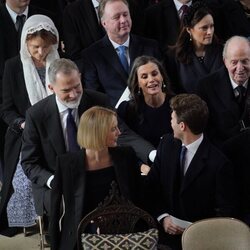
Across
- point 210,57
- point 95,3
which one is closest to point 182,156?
point 210,57

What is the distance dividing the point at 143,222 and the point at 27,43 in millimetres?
1753

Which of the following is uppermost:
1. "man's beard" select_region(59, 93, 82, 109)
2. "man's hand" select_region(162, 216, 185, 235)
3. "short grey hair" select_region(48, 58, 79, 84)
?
"short grey hair" select_region(48, 58, 79, 84)

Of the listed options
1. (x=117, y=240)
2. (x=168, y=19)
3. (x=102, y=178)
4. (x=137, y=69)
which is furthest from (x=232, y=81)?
(x=117, y=240)

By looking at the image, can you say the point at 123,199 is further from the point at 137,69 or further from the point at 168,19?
the point at 168,19

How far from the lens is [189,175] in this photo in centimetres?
395

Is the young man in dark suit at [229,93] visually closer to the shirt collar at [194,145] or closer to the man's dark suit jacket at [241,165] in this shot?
the man's dark suit jacket at [241,165]

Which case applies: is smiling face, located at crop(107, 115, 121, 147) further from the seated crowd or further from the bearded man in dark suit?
the bearded man in dark suit

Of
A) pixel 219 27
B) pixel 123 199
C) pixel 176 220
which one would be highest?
pixel 219 27

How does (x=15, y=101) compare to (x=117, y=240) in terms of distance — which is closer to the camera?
(x=117, y=240)

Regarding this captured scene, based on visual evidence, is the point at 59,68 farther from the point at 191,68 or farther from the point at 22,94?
the point at 191,68

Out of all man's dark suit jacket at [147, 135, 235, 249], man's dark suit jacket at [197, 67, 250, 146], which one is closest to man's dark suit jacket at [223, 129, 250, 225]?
man's dark suit jacket at [147, 135, 235, 249]

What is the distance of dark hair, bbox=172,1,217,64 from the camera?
512 centimetres

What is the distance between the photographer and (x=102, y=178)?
3.79m

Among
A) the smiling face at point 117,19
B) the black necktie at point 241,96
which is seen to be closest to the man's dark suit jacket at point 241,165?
the black necktie at point 241,96
